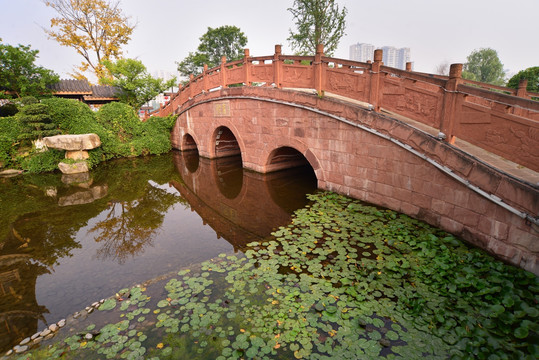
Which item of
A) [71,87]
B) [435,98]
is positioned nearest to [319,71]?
[435,98]

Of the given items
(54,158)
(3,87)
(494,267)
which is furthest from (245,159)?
(3,87)

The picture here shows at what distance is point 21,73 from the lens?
15.1 metres

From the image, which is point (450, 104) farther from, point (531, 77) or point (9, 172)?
point (9, 172)

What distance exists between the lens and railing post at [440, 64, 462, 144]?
4691 millimetres

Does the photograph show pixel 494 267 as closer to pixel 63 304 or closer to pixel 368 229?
pixel 368 229

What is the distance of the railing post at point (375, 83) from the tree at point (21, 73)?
17.5 metres

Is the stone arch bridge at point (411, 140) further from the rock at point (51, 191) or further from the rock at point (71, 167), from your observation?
the rock at point (71, 167)

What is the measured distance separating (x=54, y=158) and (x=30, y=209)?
17.9 ft

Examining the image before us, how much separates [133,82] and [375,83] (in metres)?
15.7

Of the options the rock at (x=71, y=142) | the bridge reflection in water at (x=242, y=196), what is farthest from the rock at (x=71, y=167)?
the bridge reflection in water at (x=242, y=196)

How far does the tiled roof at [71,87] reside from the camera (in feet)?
58.3

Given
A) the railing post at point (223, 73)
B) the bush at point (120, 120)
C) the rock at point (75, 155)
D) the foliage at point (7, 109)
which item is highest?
the railing post at point (223, 73)

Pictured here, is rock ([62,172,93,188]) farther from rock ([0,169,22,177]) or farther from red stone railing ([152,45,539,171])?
red stone railing ([152,45,539,171])

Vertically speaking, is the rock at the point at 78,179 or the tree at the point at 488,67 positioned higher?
the tree at the point at 488,67
